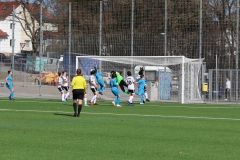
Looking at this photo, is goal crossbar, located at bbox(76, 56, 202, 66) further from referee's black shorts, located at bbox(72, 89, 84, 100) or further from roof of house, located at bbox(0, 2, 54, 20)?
referee's black shorts, located at bbox(72, 89, 84, 100)

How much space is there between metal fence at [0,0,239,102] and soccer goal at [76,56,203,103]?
89 centimetres

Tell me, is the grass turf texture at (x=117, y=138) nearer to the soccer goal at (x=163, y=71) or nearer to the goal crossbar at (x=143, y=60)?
the soccer goal at (x=163, y=71)

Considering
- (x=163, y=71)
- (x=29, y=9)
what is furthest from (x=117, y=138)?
(x=29, y=9)

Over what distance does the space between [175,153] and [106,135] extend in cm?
374

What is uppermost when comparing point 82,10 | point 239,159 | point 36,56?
point 82,10

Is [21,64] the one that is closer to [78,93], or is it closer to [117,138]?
[78,93]

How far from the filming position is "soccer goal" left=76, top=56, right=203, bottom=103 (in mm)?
38219

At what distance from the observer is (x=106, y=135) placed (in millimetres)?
15797

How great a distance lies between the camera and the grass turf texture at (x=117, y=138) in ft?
40.0

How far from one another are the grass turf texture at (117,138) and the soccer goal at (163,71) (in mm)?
16588

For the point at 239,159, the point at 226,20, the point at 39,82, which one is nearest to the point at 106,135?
the point at 239,159

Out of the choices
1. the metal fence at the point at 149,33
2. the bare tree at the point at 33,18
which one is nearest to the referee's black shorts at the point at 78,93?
the metal fence at the point at 149,33

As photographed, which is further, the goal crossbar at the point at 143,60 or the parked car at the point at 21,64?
the parked car at the point at 21,64

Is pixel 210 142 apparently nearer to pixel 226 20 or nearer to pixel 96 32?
pixel 226 20
